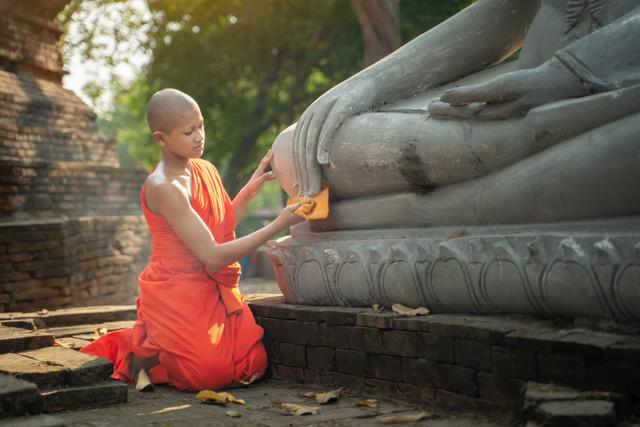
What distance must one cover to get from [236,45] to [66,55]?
4041 mm

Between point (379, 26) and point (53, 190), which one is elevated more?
point (379, 26)

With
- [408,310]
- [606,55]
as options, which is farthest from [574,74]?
[408,310]

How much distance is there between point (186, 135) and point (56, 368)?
122cm

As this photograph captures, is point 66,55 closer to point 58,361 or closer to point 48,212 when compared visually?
point 48,212

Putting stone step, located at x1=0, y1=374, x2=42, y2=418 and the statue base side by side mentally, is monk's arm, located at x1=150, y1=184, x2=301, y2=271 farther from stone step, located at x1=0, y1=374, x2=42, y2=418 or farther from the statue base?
stone step, located at x1=0, y1=374, x2=42, y2=418

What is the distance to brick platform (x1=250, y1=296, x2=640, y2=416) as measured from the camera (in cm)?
288

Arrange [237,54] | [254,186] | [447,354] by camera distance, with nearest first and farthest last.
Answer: [447,354] < [254,186] < [237,54]

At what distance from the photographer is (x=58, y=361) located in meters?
Result: 3.78

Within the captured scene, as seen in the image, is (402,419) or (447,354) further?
(447,354)

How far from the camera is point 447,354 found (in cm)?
342

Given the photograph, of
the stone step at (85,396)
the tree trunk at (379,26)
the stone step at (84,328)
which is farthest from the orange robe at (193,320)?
the tree trunk at (379,26)

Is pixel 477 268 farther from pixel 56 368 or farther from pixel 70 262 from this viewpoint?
pixel 70 262

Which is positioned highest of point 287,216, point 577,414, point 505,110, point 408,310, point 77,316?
point 505,110

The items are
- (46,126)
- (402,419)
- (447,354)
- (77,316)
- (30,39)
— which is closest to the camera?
(402,419)
